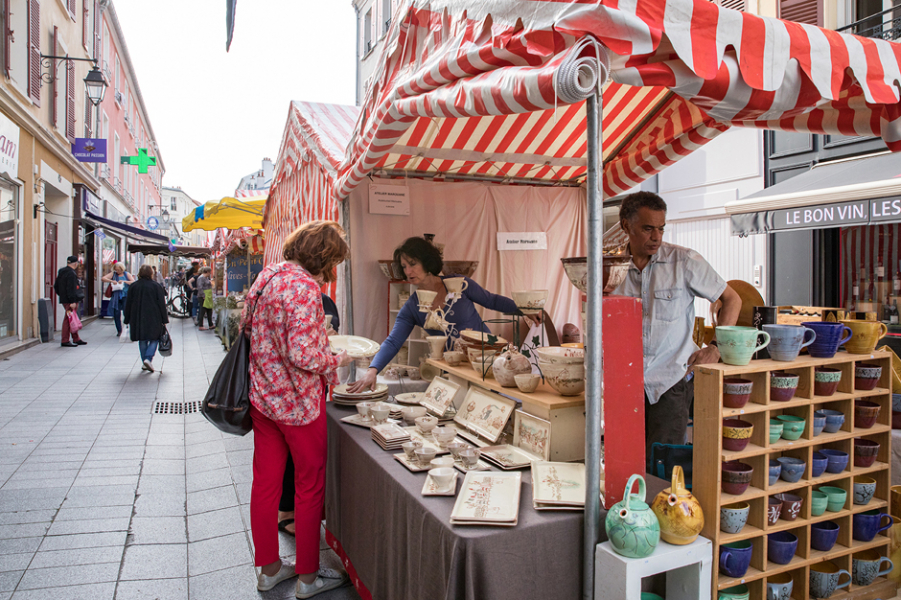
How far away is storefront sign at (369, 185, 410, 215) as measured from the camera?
179 inches

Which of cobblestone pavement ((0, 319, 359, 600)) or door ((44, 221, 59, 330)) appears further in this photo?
door ((44, 221, 59, 330))

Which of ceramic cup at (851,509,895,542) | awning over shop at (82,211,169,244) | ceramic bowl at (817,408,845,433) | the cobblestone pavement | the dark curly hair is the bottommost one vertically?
the cobblestone pavement

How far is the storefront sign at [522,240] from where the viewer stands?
5.22m

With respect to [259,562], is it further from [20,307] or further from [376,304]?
[20,307]

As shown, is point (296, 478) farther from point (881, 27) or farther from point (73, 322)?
point (73, 322)

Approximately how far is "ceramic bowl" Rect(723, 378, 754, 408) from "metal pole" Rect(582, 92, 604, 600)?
398mm

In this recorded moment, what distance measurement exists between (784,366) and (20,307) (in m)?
12.2

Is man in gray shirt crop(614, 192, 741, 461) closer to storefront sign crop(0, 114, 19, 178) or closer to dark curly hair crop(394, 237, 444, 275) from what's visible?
dark curly hair crop(394, 237, 444, 275)

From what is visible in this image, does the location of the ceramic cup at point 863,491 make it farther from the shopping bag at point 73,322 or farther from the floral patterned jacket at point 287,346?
the shopping bag at point 73,322

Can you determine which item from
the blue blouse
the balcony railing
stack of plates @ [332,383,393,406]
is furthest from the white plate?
the balcony railing

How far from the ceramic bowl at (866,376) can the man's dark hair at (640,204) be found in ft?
3.32

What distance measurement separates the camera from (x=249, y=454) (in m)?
4.73

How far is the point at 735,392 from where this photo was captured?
1.71m

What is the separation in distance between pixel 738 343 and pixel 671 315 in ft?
2.74
